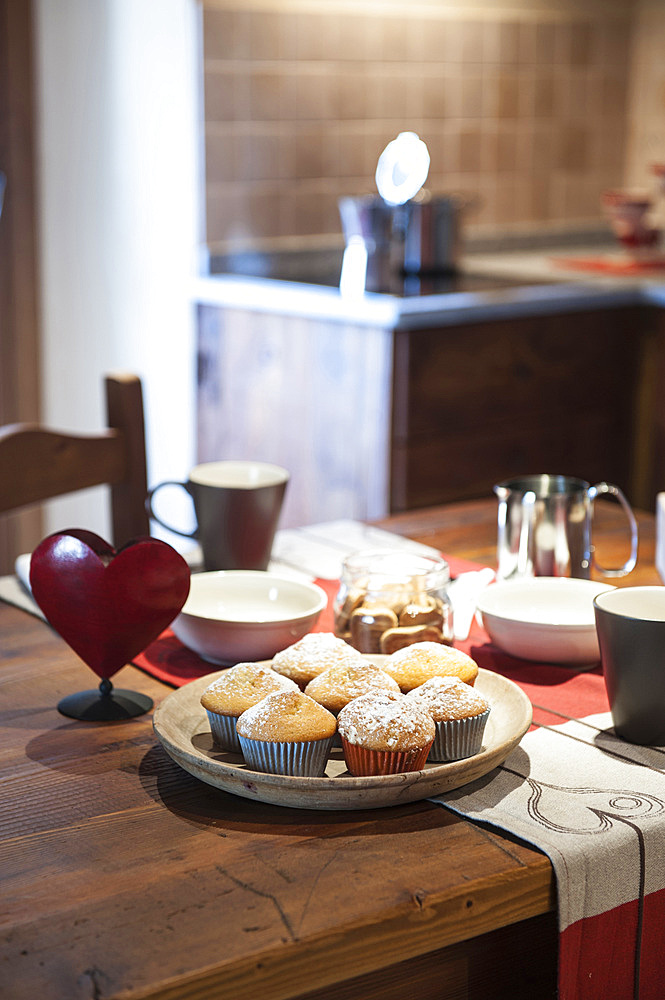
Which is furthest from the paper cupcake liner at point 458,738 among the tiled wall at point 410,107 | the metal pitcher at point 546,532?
the tiled wall at point 410,107

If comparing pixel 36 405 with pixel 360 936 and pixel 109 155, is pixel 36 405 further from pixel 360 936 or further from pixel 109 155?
pixel 360 936

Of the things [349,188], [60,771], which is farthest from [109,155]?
[60,771]

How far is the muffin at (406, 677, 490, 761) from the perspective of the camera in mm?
751

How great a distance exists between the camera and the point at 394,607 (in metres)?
0.97

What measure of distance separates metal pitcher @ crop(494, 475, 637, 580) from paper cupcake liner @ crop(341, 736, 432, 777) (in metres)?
0.45

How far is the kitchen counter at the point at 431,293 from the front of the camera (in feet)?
7.91

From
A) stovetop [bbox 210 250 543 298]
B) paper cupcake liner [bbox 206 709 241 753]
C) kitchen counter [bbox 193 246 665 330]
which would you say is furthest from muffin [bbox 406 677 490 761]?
stovetop [bbox 210 250 543 298]

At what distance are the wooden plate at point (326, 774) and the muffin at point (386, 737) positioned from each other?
0.04ft

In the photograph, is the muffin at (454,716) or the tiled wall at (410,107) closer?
the muffin at (454,716)

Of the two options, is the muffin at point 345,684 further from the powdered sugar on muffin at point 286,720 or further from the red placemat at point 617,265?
the red placemat at point 617,265

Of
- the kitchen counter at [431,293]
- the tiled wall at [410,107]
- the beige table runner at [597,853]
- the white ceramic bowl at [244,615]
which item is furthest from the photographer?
the tiled wall at [410,107]

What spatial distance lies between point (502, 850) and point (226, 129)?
2.32 meters

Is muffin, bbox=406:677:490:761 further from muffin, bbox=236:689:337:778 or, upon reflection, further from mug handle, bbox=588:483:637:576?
mug handle, bbox=588:483:637:576

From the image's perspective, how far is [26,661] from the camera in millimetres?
1015
